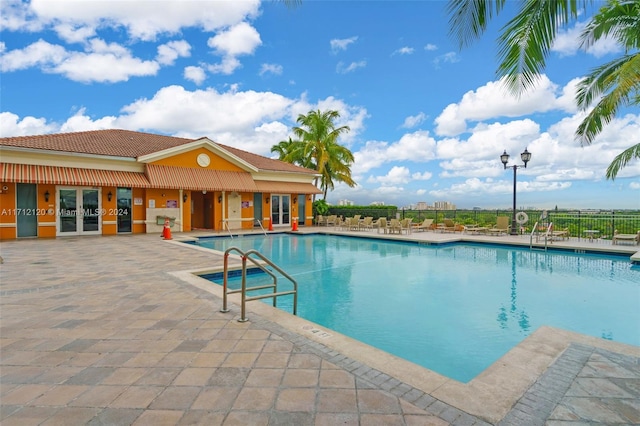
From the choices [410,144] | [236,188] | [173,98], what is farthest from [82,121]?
[410,144]

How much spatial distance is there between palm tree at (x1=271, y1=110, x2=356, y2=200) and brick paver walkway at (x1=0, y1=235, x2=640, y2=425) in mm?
25462

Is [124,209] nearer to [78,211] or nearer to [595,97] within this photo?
[78,211]

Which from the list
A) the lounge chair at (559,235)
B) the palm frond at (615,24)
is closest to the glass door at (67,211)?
the palm frond at (615,24)

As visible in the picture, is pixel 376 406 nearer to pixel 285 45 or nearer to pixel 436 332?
pixel 436 332

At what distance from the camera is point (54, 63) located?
1542 cm

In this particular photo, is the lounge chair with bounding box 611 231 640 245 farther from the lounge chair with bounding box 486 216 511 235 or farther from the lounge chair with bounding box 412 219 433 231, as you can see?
the lounge chair with bounding box 412 219 433 231

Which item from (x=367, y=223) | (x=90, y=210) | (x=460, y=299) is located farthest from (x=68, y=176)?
(x=460, y=299)

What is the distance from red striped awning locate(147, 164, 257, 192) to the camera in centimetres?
1843

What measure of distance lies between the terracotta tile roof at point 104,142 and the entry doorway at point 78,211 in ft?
→ 6.67

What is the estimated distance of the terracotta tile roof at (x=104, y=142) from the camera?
16.2 m

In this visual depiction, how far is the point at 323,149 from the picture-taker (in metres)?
29.9

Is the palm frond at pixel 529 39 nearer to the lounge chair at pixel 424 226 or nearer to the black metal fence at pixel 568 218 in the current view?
the black metal fence at pixel 568 218

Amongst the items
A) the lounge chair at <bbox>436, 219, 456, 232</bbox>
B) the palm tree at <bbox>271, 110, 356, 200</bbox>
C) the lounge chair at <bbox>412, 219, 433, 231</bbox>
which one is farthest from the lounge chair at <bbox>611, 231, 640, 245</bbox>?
the palm tree at <bbox>271, 110, 356, 200</bbox>

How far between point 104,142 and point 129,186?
13.5 feet
